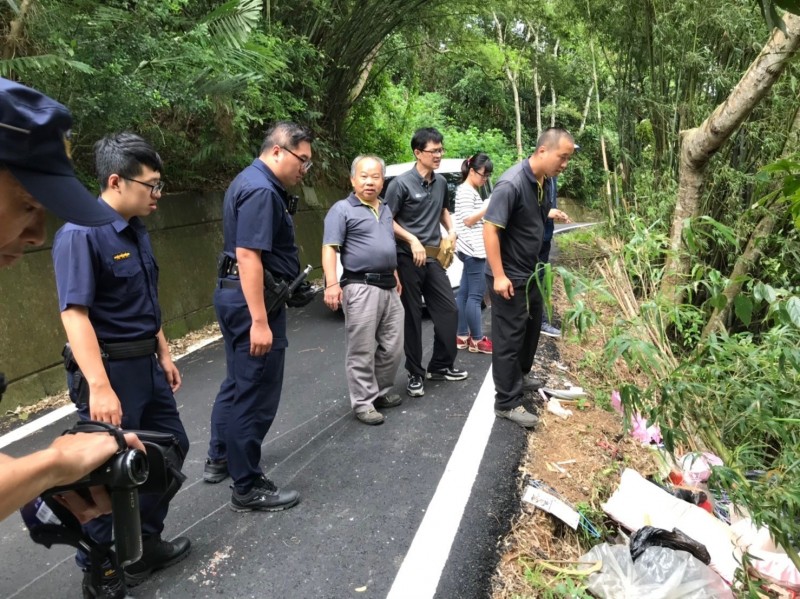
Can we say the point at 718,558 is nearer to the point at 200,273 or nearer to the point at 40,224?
the point at 40,224

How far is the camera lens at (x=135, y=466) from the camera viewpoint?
1356 millimetres

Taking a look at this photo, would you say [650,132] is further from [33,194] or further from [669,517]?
[33,194]

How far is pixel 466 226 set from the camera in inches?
208

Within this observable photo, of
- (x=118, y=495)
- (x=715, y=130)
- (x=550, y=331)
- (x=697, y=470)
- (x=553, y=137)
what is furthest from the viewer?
(x=550, y=331)

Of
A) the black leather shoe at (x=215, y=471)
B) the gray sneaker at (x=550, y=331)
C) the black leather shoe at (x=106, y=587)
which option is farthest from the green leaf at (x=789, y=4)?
the gray sneaker at (x=550, y=331)

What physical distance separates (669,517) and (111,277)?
2669 millimetres

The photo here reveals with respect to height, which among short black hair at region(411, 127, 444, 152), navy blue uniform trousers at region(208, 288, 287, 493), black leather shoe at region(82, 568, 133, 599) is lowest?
black leather shoe at region(82, 568, 133, 599)

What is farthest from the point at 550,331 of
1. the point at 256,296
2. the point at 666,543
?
the point at 256,296

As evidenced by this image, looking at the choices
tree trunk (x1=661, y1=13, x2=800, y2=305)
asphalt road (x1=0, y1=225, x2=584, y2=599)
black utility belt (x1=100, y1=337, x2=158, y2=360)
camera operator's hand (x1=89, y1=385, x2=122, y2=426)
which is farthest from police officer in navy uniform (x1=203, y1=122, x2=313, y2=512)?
tree trunk (x1=661, y1=13, x2=800, y2=305)

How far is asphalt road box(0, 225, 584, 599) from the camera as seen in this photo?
2371 mm

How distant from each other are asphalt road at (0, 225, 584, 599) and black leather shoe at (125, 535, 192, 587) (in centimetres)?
4

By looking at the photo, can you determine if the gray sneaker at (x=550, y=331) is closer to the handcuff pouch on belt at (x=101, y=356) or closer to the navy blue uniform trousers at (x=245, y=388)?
the navy blue uniform trousers at (x=245, y=388)

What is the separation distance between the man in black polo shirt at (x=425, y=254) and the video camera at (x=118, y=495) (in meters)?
2.70

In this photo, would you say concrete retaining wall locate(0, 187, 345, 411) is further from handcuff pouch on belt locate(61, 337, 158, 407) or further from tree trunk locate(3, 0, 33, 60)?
handcuff pouch on belt locate(61, 337, 158, 407)
